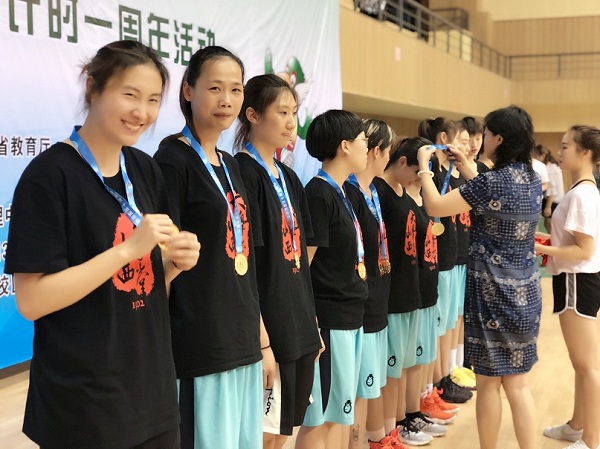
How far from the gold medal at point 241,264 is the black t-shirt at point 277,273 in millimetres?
154

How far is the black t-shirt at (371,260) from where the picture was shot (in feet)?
9.29

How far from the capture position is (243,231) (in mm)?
1945

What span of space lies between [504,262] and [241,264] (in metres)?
1.27

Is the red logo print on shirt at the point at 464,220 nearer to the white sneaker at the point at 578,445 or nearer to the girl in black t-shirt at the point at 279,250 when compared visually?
the white sneaker at the point at 578,445

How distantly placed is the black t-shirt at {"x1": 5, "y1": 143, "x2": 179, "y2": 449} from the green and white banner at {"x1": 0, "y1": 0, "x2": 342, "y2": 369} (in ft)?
4.69

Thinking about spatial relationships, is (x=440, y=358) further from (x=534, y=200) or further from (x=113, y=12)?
(x=113, y=12)

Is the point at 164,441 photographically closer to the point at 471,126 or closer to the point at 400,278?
the point at 400,278

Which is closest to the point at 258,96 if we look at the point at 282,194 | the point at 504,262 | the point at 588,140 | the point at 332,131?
the point at 282,194

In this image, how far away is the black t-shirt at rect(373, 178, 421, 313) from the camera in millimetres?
3180

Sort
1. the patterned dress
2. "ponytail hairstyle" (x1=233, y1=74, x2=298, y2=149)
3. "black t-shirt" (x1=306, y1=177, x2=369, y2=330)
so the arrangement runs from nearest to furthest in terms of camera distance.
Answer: "ponytail hairstyle" (x1=233, y1=74, x2=298, y2=149)
"black t-shirt" (x1=306, y1=177, x2=369, y2=330)
the patterned dress

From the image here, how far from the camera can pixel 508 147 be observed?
108 inches

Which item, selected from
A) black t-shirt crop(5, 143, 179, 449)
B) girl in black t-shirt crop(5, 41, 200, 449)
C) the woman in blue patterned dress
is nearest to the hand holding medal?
the woman in blue patterned dress

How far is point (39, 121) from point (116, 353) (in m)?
2.68

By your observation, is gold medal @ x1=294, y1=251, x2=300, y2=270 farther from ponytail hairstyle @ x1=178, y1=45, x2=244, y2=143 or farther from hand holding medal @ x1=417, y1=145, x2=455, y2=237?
hand holding medal @ x1=417, y1=145, x2=455, y2=237
